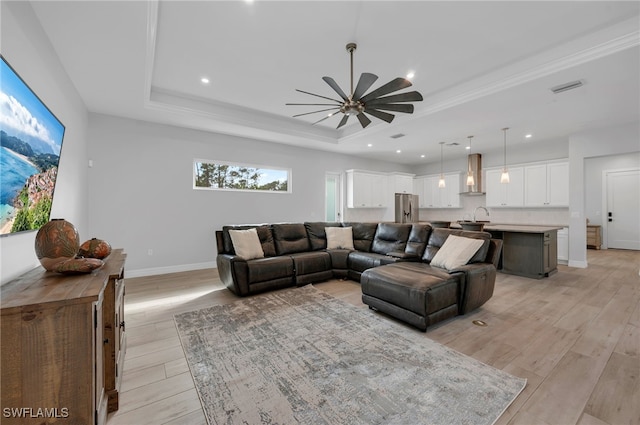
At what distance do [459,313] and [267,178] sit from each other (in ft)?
15.2

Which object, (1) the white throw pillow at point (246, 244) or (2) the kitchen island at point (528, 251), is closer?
(1) the white throw pillow at point (246, 244)

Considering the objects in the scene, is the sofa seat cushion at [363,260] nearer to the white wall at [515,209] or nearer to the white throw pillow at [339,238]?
the white throw pillow at [339,238]

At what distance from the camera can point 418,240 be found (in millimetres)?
3941

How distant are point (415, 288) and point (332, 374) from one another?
1.16m

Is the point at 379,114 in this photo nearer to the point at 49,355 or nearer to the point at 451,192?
the point at 49,355

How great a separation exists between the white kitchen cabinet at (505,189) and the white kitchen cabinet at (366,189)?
2.80m

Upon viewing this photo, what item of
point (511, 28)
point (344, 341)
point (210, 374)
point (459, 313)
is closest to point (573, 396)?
point (459, 313)

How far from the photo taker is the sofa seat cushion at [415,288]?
99.0 inches

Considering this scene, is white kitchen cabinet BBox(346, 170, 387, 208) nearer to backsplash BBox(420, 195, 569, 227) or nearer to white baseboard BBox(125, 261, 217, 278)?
backsplash BBox(420, 195, 569, 227)

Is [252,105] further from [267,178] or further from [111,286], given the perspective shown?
[111,286]

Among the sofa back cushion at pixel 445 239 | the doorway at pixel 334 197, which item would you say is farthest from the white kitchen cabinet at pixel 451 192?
the sofa back cushion at pixel 445 239

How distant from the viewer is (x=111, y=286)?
159 cm

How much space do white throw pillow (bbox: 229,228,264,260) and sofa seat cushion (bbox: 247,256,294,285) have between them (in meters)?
0.13

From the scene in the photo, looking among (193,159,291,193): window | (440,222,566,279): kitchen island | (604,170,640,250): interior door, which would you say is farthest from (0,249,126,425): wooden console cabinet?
(604,170,640,250): interior door
